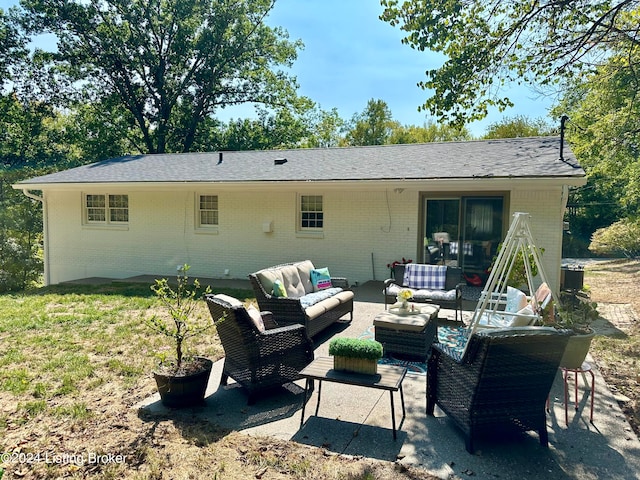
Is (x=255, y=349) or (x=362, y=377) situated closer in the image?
(x=362, y=377)

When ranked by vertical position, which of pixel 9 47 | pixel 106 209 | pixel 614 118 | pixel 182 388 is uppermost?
pixel 9 47

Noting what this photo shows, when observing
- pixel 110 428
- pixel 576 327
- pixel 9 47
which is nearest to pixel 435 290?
pixel 576 327

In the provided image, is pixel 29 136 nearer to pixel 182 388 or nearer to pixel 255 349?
pixel 182 388

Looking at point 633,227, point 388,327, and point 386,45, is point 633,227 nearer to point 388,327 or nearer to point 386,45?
point 386,45

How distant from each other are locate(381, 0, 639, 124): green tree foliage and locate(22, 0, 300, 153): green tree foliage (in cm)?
2172

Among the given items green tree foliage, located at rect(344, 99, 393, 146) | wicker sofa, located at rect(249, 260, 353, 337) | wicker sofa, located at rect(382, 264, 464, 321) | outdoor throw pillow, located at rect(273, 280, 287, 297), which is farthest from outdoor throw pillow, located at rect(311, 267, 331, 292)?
green tree foliage, located at rect(344, 99, 393, 146)

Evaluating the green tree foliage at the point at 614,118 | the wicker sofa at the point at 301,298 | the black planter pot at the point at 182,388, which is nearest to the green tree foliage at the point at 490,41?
the green tree foliage at the point at 614,118

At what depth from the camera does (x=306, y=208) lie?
11875 mm

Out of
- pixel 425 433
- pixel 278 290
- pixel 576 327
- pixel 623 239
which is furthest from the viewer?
pixel 623 239

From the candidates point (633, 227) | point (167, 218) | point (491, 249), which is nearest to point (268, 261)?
point (167, 218)

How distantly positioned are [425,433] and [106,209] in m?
13.1

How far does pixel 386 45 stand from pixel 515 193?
14.6 ft

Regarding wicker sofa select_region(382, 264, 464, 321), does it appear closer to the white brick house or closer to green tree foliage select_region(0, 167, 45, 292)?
the white brick house

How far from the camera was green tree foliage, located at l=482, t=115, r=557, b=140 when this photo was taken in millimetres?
31016
